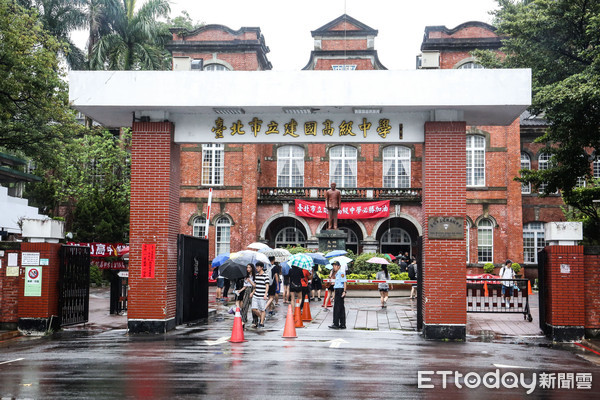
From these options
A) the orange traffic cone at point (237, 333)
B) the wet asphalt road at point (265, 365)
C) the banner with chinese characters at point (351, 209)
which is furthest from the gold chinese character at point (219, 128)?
the banner with chinese characters at point (351, 209)

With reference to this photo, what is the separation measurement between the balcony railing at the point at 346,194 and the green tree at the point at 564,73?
14705mm

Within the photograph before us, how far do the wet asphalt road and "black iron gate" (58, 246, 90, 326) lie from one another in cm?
91

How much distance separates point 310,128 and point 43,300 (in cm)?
763

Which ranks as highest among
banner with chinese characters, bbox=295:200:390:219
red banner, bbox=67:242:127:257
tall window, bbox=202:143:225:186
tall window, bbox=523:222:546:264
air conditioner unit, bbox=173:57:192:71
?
air conditioner unit, bbox=173:57:192:71

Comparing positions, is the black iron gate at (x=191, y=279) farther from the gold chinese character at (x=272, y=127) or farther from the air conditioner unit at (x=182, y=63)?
the air conditioner unit at (x=182, y=63)

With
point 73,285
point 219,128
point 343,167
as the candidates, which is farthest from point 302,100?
point 343,167

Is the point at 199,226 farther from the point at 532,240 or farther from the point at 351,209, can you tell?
the point at 532,240

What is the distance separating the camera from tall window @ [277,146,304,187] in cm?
3775

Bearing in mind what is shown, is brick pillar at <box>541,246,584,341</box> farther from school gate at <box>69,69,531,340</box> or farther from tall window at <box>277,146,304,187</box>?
tall window at <box>277,146,304,187</box>

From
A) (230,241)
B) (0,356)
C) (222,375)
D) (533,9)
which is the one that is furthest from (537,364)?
(230,241)

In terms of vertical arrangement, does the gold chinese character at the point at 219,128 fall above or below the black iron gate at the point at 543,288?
above

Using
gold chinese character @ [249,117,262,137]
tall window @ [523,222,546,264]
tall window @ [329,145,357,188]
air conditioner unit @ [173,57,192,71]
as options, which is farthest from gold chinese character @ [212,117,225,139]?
tall window @ [523,222,546,264]

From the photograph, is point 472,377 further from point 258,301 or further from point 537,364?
point 258,301

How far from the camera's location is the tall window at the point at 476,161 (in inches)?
1421
